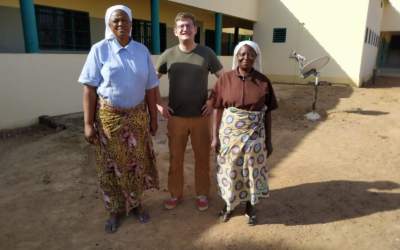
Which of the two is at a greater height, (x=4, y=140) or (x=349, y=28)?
(x=349, y=28)

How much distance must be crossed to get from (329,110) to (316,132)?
233 centimetres

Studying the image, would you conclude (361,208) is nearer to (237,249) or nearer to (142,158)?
(237,249)

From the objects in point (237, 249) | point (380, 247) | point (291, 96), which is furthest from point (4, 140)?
point (291, 96)

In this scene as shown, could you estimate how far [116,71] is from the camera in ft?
7.47

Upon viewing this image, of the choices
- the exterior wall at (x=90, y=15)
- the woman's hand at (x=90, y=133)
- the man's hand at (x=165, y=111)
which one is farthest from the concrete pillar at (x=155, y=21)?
the woman's hand at (x=90, y=133)

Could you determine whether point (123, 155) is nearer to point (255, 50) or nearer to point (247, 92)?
point (247, 92)

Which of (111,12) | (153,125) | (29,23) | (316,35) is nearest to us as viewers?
(111,12)

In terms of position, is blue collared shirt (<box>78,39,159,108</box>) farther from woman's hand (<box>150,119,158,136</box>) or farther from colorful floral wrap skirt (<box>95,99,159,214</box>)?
woman's hand (<box>150,119,158,136</box>)

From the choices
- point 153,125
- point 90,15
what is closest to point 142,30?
point 90,15

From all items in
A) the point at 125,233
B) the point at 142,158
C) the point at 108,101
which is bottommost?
the point at 125,233

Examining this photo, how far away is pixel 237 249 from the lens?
242 cm

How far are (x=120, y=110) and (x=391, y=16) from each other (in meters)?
20.3

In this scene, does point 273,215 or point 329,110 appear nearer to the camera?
point 273,215

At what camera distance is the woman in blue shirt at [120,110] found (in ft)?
7.49
